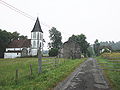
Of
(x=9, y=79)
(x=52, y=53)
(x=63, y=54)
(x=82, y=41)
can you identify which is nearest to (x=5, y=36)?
(x=52, y=53)

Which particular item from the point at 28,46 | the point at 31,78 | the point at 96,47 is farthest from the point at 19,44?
the point at 96,47

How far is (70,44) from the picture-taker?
50438 millimetres

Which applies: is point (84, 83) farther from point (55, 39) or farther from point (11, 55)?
point (55, 39)

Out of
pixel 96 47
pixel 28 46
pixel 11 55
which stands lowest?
pixel 11 55

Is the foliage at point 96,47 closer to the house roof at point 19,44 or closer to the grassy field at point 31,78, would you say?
the house roof at point 19,44

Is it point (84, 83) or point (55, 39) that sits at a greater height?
point (55, 39)

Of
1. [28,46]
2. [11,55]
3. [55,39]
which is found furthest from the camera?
[55,39]

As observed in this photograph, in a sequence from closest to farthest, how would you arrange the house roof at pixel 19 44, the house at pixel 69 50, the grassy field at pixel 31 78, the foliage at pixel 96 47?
the grassy field at pixel 31 78, the house at pixel 69 50, the house roof at pixel 19 44, the foliage at pixel 96 47

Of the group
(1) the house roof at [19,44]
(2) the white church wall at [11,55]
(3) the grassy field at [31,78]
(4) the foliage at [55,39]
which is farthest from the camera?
(4) the foliage at [55,39]

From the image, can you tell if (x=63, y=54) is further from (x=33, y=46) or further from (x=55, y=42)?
(x=55, y=42)

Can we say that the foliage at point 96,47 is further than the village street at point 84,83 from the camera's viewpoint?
Yes

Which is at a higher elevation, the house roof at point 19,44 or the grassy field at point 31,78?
the house roof at point 19,44

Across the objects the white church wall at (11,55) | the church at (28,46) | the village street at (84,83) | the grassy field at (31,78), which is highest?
the church at (28,46)

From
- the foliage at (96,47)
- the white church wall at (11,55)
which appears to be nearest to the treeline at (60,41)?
the foliage at (96,47)
